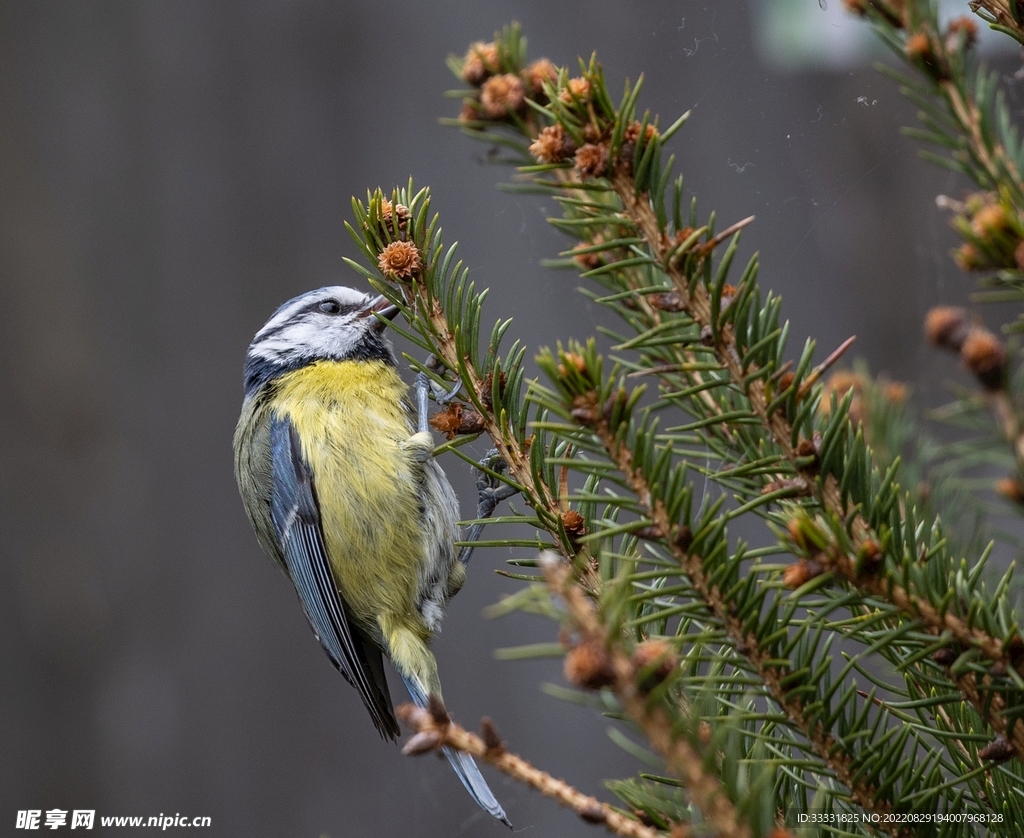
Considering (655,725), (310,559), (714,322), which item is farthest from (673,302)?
(310,559)

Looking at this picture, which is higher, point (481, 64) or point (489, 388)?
point (481, 64)

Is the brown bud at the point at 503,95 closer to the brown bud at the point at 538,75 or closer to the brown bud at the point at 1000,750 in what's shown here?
the brown bud at the point at 538,75

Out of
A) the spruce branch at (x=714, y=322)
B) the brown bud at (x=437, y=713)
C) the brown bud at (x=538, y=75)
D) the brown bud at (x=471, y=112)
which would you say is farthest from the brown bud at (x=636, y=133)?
the brown bud at (x=437, y=713)

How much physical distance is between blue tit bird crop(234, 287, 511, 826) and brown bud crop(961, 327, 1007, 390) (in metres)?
1.11

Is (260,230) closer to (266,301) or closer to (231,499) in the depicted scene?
(266,301)

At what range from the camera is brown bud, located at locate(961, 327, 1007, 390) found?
17.2 inches

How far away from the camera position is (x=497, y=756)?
480 mm

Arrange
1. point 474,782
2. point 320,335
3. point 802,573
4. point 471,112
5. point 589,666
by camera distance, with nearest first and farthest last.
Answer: point 589,666
point 802,573
point 471,112
point 474,782
point 320,335

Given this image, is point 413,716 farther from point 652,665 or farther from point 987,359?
point 987,359

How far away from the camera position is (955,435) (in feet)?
7.61

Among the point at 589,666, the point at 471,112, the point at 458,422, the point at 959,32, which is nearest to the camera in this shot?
the point at 589,666

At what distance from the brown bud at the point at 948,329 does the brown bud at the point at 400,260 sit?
0.47 m

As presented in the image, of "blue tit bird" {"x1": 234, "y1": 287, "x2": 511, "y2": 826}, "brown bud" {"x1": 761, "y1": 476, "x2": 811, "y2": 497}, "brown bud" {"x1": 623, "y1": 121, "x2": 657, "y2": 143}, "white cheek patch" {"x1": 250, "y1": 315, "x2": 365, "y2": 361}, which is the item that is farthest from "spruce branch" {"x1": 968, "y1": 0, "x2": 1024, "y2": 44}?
A: "white cheek patch" {"x1": 250, "y1": 315, "x2": 365, "y2": 361}

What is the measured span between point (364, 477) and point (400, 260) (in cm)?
78
